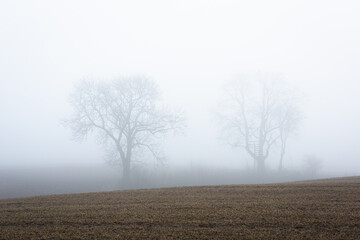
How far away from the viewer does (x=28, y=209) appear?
498 centimetres

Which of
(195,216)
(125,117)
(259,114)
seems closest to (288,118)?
(259,114)

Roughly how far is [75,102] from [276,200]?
18.3 meters

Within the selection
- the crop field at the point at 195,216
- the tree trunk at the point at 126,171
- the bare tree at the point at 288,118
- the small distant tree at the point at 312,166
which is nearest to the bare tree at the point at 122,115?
the tree trunk at the point at 126,171

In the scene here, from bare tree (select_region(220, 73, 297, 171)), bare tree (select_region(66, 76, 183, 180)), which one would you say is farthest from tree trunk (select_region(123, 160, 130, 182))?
bare tree (select_region(220, 73, 297, 171))

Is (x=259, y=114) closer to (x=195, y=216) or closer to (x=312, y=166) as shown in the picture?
(x=312, y=166)

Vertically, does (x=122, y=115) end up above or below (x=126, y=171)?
above

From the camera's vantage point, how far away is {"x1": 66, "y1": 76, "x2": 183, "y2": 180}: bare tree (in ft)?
60.0

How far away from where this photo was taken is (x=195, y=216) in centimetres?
406

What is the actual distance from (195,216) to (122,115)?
51.0 feet

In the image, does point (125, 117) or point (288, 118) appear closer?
point (125, 117)

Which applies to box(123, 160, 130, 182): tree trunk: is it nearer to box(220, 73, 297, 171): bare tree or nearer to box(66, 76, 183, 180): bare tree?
box(66, 76, 183, 180): bare tree

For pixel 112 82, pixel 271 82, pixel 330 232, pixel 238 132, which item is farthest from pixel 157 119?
pixel 330 232

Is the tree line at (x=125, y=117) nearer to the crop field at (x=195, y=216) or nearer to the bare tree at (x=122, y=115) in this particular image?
the bare tree at (x=122, y=115)

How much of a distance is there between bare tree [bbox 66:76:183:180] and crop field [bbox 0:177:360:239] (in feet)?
41.7
